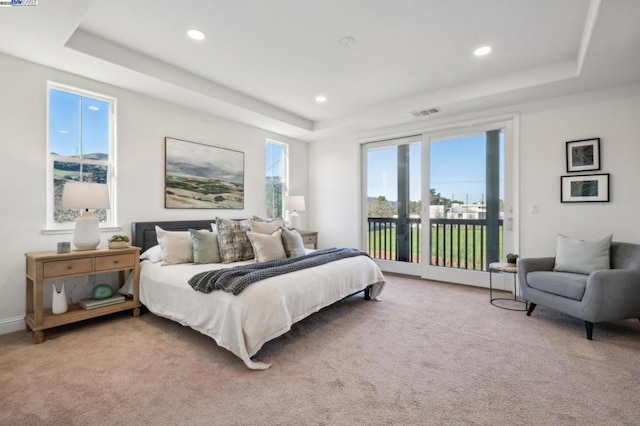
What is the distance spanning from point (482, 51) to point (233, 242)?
128 inches

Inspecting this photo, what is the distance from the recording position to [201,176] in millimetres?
4309

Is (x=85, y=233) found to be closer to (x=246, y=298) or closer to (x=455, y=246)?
(x=246, y=298)

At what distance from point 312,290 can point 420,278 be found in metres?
2.79

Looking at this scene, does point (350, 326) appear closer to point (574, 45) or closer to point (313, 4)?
point (313, 4)

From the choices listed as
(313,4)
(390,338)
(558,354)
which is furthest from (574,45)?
(390,338)

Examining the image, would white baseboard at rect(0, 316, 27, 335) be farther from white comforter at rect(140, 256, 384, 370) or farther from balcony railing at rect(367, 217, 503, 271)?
balcony railing at rect(367, 217, 503, 271)

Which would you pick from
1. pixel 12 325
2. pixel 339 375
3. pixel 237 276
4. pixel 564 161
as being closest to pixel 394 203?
pixel 564 161

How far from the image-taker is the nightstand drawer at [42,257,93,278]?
2625 mm

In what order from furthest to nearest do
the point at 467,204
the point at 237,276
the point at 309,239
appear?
the point at 309,239 → the point at 467,204 → the point at 237,276

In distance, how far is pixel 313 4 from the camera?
7.83ft

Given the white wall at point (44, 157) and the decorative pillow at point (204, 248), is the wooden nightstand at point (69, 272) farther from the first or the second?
the decorative pillow at point (204, 248)

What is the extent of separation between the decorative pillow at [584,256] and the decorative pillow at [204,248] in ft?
11.9

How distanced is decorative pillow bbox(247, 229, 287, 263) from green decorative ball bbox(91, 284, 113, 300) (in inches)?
58.6

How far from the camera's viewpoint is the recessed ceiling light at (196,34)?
274 cm
